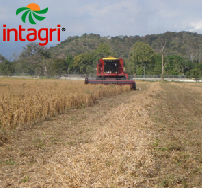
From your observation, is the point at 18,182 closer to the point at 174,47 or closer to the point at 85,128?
the point at 85,128

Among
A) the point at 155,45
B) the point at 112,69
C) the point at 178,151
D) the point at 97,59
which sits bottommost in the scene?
the point at 178,151

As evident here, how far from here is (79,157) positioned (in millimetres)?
4016

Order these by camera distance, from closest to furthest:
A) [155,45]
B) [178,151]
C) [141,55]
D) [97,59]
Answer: [178,151], [97,59], [141,55], [155,45]

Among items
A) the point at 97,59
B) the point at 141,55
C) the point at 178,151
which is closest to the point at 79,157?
→ the point at 178,151

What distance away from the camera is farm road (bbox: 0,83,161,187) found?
3.31 meters

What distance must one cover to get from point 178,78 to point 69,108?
5634 centimetres

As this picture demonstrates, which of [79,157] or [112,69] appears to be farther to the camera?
[112,69]

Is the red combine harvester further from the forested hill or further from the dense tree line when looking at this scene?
the forested hill

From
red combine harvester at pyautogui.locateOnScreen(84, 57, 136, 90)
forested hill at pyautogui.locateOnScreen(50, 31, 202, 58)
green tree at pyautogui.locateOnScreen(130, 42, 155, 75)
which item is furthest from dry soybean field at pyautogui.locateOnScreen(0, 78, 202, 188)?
forested hill at pyautogui.locateOnScreen(50, 31, 202, 58)

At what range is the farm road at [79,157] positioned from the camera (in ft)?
10.9

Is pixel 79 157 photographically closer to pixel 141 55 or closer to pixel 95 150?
pixel 95 150

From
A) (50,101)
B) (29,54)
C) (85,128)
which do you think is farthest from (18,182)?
(29,54)

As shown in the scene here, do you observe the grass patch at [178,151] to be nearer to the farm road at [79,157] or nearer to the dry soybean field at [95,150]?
the dry soybean field at [95,150]

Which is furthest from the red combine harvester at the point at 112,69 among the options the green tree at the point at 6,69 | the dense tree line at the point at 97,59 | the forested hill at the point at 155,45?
the forested hill at the point at 155,45
